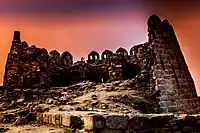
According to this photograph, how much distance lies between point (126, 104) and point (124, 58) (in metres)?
5.48

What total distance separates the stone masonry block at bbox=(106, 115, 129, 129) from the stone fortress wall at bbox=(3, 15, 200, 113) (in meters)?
4.08

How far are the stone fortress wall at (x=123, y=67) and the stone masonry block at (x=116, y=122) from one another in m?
4.08

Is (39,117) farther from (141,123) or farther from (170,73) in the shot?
(170,73)

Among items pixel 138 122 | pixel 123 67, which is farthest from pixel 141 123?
pixel 123 67

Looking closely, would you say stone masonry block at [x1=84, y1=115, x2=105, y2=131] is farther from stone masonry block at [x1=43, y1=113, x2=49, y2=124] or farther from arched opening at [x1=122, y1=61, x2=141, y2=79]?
arched opening at [x1=122, y1=61, x2=141, y2=79]

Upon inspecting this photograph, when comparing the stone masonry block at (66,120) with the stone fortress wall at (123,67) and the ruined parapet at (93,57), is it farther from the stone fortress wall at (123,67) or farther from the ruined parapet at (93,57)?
the ruined parapet at (93,57)

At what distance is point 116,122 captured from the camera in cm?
313

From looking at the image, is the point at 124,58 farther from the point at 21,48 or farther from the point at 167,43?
the point at 21,48

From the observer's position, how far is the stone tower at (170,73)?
720cm

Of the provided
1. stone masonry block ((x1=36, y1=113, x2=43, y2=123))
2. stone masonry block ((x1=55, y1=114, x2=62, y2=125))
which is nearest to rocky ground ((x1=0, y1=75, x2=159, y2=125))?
stone masonry block ((x1=36, y1=113, x2=43, y2=123))

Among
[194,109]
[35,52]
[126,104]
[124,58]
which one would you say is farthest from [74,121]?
[124,58]

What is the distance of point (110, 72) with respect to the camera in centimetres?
1064

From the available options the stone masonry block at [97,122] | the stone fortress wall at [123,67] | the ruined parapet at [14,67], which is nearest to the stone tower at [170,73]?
the stone fortress wall at [123,67]

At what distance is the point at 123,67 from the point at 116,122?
831 centimetres
